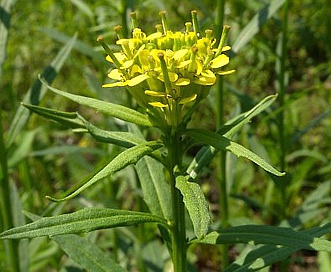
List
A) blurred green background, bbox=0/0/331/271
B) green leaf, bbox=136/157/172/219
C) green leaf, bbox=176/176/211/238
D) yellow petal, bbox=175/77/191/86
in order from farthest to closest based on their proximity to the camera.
Result: blurred green background, bbox=0/0/331/271 < green leaf, bbox=136/157/172/219 < yellow petal, bbox=175/77/191/86 < green leaf, bbox=176/176/211/238

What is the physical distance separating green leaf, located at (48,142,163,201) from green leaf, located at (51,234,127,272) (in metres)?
0.30

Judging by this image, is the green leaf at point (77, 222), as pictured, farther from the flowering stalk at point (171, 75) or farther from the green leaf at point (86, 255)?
the green leaf at point (86, 255)

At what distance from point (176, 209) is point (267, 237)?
0.65ft

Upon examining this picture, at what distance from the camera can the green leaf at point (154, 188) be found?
1390 mm

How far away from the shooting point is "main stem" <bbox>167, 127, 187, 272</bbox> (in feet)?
4.08

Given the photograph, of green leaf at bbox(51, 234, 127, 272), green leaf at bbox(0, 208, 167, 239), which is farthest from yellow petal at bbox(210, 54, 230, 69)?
green leaf at bbox(51, 234, 127, 272)

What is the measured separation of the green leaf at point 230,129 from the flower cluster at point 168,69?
0.11 meters

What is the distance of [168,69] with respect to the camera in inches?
45.4

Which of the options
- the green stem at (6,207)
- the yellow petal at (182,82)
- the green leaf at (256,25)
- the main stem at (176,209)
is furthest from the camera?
the green leaf at (256,25)

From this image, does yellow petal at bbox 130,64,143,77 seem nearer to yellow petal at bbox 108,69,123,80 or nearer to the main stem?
yellow petal at bbox 108,69,123,80

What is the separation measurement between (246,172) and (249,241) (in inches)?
62.5

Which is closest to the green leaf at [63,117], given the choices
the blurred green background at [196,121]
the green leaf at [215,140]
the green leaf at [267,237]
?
the green leaf at [215,140]

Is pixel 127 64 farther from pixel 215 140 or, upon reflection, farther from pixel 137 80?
pixel 215 140

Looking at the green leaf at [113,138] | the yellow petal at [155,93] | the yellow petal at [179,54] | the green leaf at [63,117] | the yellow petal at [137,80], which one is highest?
the yellow petal at [179,54]
